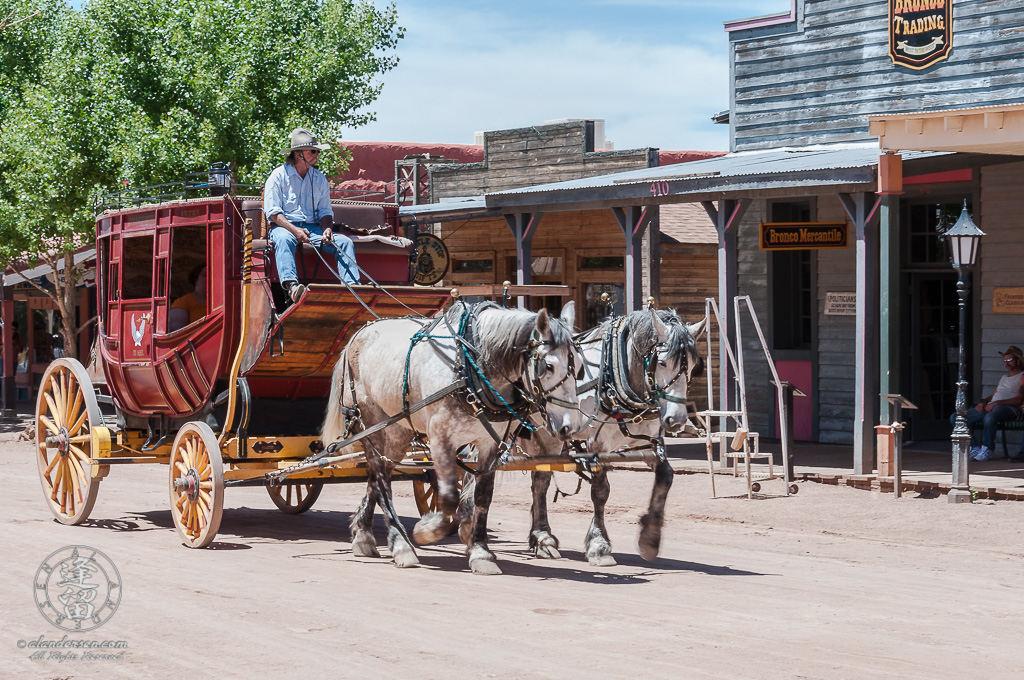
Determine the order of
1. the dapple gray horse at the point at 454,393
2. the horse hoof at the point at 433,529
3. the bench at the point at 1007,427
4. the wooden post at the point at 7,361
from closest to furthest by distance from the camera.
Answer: the dapple gray horse at the point at 454,393, the horse hoof at the point at 433,529, the bench at the point at 1007,427, the wooden post at the point at 7,361

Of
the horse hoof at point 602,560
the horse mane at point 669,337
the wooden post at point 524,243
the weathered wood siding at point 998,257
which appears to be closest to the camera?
the horse mane at point 669,337

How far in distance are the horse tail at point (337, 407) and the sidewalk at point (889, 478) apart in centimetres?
589

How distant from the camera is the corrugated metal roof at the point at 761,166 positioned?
14477 mm

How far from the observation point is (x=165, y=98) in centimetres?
2284

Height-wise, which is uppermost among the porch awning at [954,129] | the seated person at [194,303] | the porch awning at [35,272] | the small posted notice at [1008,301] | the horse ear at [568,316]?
the porch awning at [954,129]

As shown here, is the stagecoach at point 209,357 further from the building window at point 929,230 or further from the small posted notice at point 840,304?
the building window at point 929,230

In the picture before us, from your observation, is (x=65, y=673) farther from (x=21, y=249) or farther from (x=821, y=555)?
(x=21, y=249)

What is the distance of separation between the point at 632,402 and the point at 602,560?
1.17 m

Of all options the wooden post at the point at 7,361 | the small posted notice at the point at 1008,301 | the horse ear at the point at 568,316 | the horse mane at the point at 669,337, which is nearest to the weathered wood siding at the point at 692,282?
the small posted notice at the point at 1008,301

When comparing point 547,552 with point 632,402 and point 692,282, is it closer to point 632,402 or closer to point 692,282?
point 632,402

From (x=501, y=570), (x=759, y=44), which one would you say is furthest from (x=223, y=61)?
(x=501, y=570)

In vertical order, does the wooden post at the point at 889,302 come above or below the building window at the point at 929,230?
below

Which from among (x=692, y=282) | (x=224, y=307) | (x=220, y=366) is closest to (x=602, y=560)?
(x=220, y=366)

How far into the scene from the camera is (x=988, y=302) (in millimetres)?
16359
